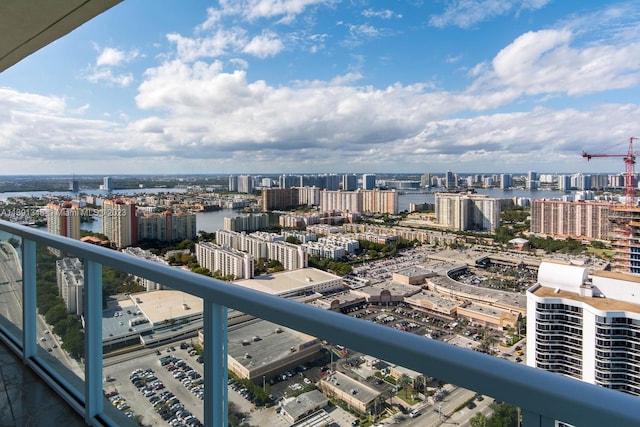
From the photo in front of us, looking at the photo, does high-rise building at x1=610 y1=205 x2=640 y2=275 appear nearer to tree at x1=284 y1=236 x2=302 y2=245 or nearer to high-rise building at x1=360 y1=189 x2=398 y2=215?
tree at x1=284 y1=236 x2=302 y2=245

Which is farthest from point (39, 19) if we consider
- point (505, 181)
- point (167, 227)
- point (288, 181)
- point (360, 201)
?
point (288, 181)

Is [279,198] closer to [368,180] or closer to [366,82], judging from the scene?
[366,82]

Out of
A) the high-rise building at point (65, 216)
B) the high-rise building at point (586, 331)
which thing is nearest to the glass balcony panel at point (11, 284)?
the high-rise building at point (586, 331)

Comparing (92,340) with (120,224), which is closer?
(92,340)

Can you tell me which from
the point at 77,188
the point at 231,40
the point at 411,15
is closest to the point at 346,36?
the point at 411,15

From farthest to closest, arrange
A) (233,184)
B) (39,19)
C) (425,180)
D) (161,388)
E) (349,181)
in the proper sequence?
(349,181) → (425,180) → (233,184) → (39,19) → (161,388)
